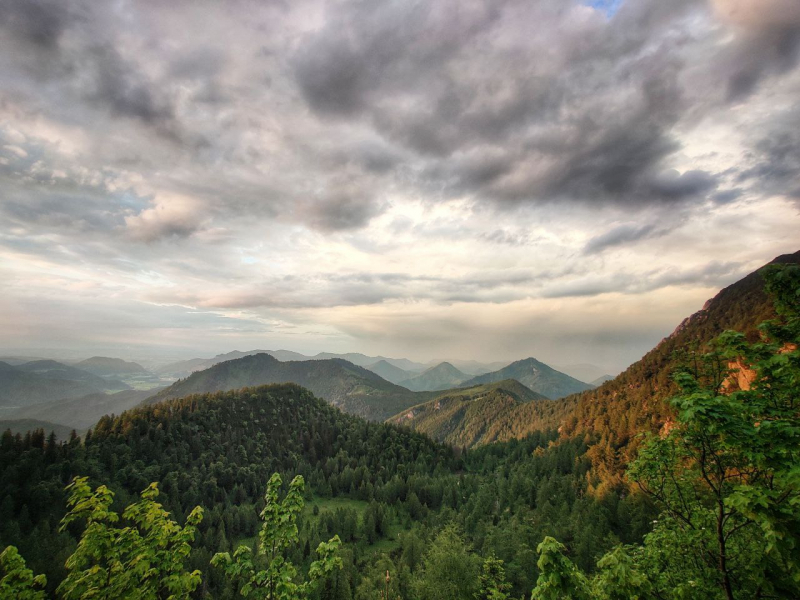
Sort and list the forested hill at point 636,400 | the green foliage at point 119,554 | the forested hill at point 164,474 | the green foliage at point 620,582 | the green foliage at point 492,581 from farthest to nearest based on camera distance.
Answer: the forested hill at point 636,400 < the forested hill at point 164,474 < the green foliage at point 492,581 < the green foliage at point 119,554 < the green foliage at point 620,582

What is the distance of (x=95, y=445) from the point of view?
140750 mm

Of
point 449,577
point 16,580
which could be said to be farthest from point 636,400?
point 16,580

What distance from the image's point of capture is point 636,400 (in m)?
146

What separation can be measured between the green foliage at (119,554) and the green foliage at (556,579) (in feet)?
48.3

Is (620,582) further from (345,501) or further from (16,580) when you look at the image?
(345,501)

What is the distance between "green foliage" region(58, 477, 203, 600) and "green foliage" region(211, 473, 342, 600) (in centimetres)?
231

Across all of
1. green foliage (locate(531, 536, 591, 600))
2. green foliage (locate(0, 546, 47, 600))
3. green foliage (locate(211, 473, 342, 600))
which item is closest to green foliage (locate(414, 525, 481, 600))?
green foliage (locate(211, 473, 342, 600))

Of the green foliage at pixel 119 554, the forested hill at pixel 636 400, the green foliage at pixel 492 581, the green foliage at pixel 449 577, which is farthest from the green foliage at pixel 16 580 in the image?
the forested hill at pixel 636 400

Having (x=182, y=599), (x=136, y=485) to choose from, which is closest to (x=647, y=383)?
(x=182, y=599)

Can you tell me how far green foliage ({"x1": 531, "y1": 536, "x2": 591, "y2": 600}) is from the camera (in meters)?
10.9

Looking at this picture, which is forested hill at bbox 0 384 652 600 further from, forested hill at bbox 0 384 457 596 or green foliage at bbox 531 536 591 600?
green foliage at bbox 531 536 591 600

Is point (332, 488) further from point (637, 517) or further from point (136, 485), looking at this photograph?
point (637, 517)

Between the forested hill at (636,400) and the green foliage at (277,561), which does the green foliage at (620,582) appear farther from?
the forested hill at (636,400)

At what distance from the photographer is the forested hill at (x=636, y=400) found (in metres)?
114
